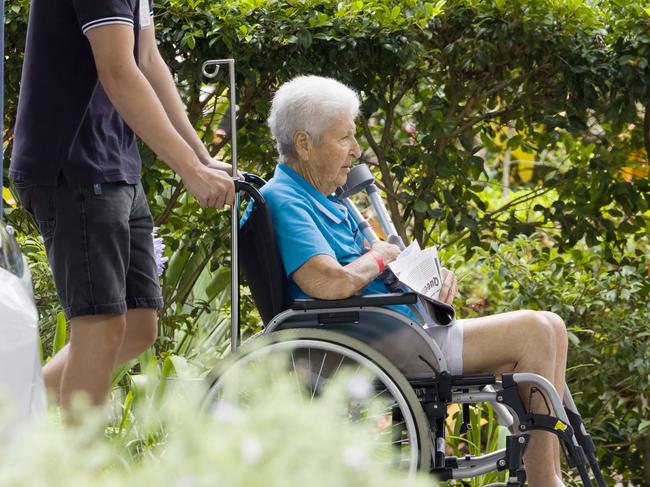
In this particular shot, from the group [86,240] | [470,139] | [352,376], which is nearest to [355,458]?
[352,376]

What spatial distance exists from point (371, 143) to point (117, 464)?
2126 millimetres

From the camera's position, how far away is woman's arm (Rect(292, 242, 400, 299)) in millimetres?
2830

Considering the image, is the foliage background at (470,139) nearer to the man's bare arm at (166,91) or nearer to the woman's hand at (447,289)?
the man's bare arm at (166,91)

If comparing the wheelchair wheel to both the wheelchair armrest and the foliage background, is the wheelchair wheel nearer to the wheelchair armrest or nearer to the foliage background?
the wheelchair armrest

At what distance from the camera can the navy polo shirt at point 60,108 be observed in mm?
2635

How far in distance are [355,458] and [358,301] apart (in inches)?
62.6

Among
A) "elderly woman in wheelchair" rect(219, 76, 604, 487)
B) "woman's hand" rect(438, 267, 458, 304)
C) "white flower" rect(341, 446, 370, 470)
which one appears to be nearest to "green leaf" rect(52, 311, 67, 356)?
"elderly woman in wheelchair" rect(219, 76, 604, 487)

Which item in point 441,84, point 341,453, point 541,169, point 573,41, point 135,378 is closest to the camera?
point 341,453

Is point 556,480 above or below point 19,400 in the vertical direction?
below

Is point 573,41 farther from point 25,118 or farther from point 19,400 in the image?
point 19,400

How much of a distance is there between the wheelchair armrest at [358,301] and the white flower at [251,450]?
1.60 metres

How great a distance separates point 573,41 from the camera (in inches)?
162

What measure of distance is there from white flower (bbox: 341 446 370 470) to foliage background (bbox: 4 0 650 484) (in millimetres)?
2787

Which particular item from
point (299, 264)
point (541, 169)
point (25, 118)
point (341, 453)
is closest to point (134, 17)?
point (25, 118)
